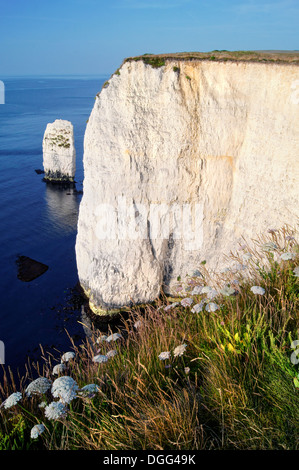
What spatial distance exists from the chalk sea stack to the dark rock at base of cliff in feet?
68.1

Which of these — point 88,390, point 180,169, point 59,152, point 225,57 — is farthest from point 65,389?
point 59,152

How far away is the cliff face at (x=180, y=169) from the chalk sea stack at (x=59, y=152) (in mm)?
25544

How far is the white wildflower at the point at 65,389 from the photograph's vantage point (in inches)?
139

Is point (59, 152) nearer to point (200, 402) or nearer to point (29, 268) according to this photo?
point (29, 268)

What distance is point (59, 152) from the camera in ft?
136

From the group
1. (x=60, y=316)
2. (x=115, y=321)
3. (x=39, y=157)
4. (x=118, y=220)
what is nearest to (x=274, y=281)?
(x=118, y=220)

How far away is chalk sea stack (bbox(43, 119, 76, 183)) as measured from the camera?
134 ft

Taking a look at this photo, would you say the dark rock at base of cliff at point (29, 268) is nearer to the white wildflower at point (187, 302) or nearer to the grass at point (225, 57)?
the grass at point (225, 57)

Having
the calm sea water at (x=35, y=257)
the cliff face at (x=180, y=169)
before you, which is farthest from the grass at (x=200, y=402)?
the calm sea water at (x=35, y=257)

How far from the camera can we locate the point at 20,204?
34.1 metres

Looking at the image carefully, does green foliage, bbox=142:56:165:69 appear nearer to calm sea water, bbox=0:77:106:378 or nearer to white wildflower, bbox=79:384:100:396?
calm sea water, bbox=0:77:106:378

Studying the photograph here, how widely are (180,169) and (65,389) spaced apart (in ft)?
43.5

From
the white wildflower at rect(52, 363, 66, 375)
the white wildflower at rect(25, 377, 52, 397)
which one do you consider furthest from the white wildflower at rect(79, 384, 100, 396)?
the white wildflower at rect(52, 363, 66, 375)

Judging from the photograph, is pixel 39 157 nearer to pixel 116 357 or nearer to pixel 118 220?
pixel 118 220
